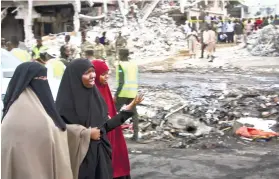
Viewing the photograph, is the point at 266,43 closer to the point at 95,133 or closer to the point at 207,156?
the point at 207,156

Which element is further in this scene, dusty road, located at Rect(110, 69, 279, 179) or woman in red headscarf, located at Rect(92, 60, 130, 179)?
dusty road, located at Rect(110, 69, 279, 179)

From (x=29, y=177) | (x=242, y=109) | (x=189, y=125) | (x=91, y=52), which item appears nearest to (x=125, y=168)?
(x=29, y=177)

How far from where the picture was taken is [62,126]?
316 cm

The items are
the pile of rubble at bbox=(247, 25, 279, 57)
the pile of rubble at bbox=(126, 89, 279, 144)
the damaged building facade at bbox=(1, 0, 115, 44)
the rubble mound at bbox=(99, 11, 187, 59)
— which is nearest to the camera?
the pile of rubble at bbox=(126, 89, 279, 144)

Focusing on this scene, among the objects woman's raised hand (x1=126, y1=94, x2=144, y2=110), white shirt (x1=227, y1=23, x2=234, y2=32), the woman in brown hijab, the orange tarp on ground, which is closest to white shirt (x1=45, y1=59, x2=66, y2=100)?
the orange tarp on ground

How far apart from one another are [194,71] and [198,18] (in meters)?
17.5

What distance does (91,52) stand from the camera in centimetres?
897

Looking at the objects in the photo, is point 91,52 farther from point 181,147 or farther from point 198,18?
point 198,18

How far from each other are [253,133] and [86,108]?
4.89 meters

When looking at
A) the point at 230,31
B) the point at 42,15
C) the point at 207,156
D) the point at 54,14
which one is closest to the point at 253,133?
the point at 207,156

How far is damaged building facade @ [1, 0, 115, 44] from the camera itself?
94.0ft

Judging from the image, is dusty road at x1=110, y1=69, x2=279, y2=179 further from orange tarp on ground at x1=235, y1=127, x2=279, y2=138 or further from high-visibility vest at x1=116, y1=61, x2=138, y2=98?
high-visibility vest at x1=116, y1=61, x2=138, y2=98

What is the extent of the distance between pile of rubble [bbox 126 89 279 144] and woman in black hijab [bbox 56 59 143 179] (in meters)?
4.40

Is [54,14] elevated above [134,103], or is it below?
above
